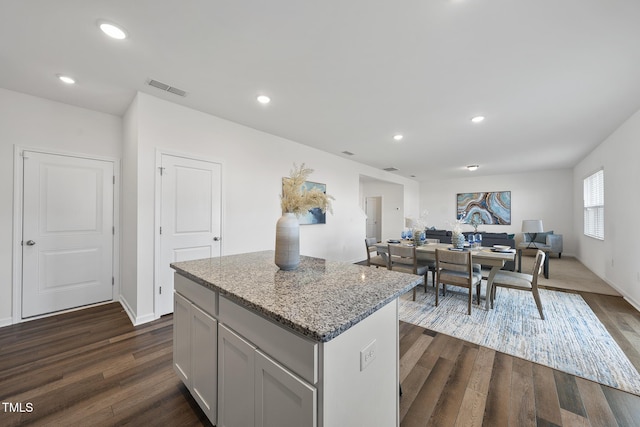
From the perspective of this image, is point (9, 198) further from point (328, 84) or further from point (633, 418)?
point (633, 418)

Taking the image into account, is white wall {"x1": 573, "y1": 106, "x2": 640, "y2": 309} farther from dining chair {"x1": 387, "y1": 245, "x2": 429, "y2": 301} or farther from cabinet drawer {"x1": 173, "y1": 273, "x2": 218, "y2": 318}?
cabinet drawer {"x1": 173, "y1": 273, "x2": 218, "y2": 318}

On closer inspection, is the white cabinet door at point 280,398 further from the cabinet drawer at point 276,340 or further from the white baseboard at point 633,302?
the white baseboard at point 633,302

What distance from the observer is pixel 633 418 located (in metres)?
1.51

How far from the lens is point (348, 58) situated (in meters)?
2.15

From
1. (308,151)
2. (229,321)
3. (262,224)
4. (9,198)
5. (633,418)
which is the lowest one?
(633,418)

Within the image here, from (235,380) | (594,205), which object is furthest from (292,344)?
(594,205)

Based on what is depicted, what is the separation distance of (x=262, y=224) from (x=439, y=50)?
314 centimetres

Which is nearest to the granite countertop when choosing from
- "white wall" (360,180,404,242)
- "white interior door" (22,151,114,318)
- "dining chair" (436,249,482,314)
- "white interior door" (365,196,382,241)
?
"dining chair" (436,249,482,314)

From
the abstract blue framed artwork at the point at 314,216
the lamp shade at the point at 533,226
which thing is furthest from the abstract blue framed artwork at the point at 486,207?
the abstract blue framed artwork at the point at 314,216

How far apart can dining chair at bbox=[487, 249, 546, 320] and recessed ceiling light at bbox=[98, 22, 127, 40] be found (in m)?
4.50

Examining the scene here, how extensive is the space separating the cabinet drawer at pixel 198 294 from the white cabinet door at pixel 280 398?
0.46 m

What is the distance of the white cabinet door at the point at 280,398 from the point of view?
85cm

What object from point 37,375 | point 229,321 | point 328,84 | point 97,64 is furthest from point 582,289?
point 97,64

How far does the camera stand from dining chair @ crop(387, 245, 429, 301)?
11.7 ft
